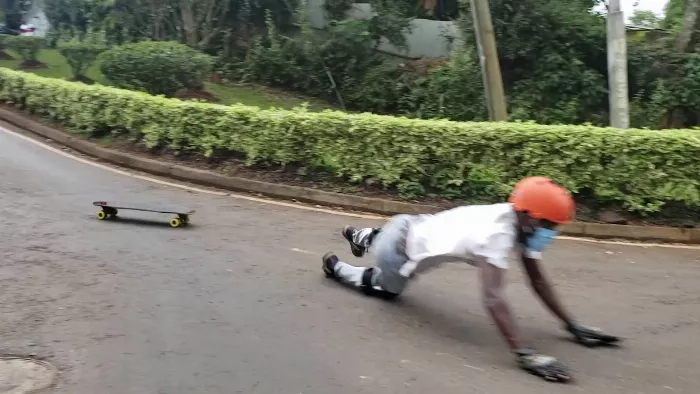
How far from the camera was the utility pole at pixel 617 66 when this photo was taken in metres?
11.2

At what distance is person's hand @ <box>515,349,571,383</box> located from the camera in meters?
4.34

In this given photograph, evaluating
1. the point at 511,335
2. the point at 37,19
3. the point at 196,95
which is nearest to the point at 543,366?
the point at 511,335

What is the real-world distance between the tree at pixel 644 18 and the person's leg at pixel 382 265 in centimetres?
1631

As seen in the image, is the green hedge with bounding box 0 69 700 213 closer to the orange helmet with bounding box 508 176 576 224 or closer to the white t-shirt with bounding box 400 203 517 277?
the white t-shirt with bounding box 400 203 517 277

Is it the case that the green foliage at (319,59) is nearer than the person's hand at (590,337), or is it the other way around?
the person's hand at (590,337)

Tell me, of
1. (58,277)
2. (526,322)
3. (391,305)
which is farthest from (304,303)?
(58,277)

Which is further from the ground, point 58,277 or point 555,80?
point 555,80

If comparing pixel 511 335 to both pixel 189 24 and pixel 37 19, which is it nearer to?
pixel 189 24

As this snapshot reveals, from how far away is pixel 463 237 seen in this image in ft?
15.8

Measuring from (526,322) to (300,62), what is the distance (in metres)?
16.9

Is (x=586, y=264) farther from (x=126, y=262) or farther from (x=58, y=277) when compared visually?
(x=58, y=277)

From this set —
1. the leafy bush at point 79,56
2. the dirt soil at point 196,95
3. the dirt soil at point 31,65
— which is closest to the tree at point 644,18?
the dirt soil at point 196,95

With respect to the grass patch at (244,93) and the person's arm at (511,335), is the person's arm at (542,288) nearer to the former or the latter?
the person's arm at (511,335)

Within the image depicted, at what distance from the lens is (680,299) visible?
645 centimetres
